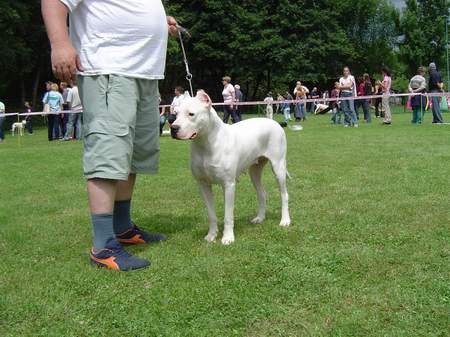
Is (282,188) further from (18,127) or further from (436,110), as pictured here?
(18,127)

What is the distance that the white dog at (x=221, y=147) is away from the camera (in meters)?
4.02

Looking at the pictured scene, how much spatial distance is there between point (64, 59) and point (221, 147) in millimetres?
1351

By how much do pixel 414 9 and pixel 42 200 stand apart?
6147cm

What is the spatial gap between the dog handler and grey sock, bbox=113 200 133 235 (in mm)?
611

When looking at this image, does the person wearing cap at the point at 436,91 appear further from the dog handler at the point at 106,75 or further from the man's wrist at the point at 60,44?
the man's wrist at the point at 60,44

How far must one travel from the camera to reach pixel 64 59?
11.3 feet

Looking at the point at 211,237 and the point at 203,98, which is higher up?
the point at 203,98

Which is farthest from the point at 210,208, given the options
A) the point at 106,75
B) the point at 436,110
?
the point at 436,110

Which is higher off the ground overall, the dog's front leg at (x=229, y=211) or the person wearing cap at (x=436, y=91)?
the person wearing cap at (x=436, y=91)

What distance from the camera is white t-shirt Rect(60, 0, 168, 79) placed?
12.0 feet

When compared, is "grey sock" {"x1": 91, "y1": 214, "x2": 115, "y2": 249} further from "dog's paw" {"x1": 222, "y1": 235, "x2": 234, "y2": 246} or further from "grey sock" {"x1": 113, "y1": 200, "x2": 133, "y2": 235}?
"dog's paw" {"x1": 222, "y1": 235, "x2": 234, "y2": 246}

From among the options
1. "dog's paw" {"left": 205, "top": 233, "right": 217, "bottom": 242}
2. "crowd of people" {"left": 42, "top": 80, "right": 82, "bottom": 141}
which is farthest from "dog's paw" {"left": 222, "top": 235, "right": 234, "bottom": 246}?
"crowd of people" {"left": 42, "top": 80, "right": 82, "bottom": 141}

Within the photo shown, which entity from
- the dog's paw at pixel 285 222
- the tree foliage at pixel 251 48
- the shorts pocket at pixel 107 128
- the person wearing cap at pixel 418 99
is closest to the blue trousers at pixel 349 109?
the person wearing cap at pixel 418 99

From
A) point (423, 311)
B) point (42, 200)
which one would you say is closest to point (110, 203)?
point (423, 311)
